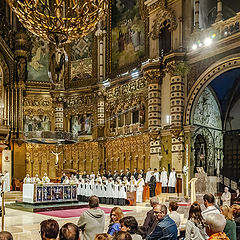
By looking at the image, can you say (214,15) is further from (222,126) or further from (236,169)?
(236,169)

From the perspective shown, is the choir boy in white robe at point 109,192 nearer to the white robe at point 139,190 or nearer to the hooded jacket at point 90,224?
the white robe at point 139,190

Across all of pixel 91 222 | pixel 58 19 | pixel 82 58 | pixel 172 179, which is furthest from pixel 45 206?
pixel 82 58

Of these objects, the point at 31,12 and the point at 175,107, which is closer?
the point at 31,12

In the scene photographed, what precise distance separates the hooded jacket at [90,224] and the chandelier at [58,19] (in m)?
5.83

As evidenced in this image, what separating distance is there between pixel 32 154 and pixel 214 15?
51.8ft

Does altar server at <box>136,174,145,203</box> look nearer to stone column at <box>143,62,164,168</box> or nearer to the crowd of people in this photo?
stone column at <box>143,62,164,168</box>

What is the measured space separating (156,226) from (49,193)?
41.4 ft

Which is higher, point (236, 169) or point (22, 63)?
point (22, 63)

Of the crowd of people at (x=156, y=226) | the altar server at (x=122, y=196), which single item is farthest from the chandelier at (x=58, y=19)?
the altar server at (x=122, y=196)

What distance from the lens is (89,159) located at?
92.4ft

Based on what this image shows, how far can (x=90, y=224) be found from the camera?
5840 mm

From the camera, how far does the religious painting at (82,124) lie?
29.0 m

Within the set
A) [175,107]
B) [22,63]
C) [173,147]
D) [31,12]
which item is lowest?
[173,147]

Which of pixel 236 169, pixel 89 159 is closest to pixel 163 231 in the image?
pixel 236 169
